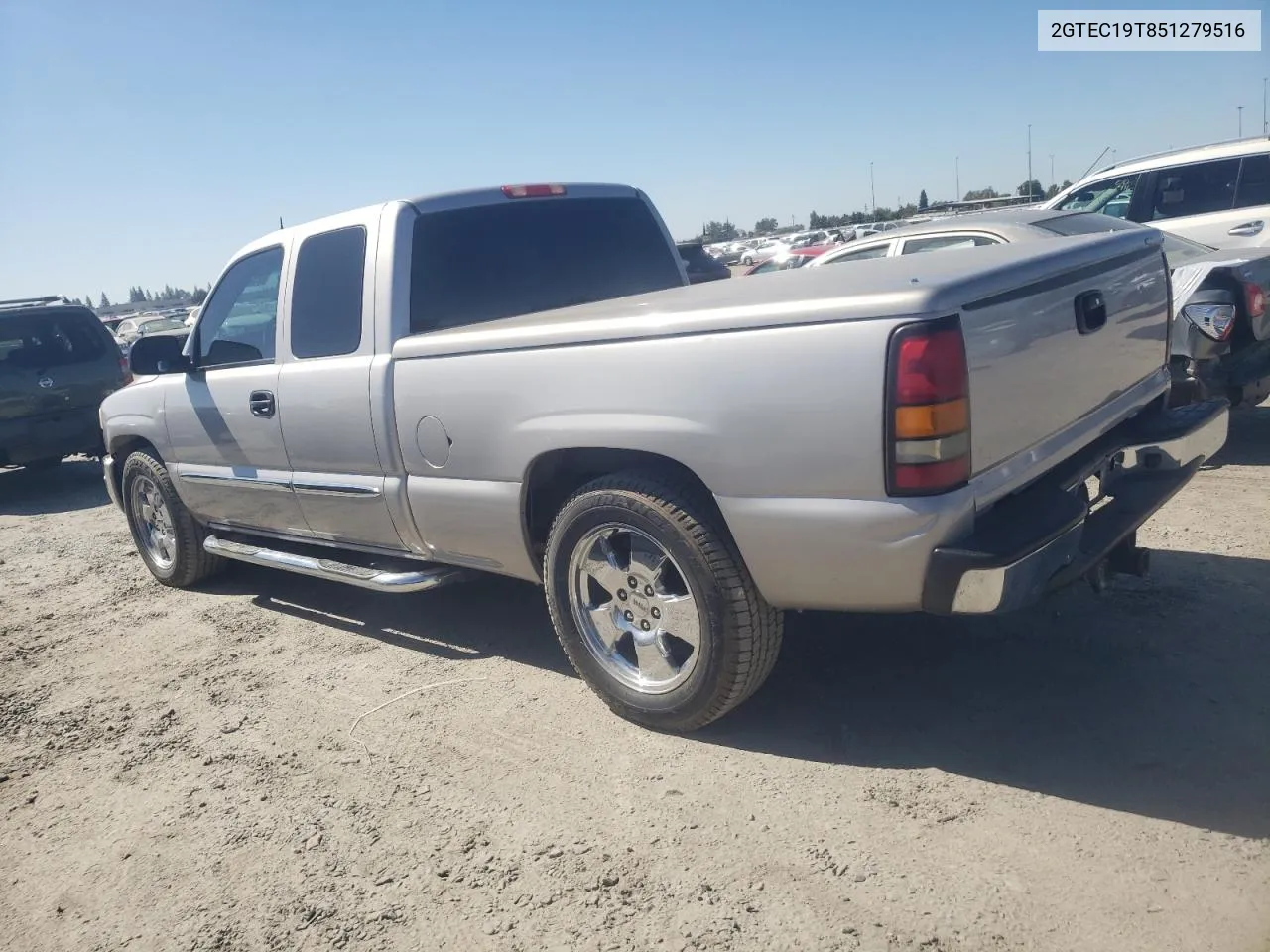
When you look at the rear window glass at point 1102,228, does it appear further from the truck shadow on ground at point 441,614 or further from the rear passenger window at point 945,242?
the truck shadow on ground at point 441,614

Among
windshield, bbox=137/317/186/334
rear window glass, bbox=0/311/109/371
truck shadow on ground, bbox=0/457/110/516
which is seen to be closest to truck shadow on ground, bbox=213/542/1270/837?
truck shadow on ground, bbox=0/457/110/516

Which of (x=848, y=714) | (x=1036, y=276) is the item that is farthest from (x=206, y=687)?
(x=1036, y=276)

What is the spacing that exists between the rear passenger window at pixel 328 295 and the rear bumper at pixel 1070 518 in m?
2.66

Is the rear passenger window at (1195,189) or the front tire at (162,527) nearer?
the front tire at (162,527)

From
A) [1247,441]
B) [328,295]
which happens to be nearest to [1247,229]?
[1247,441]

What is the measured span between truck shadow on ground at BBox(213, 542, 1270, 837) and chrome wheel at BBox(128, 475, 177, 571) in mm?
2191

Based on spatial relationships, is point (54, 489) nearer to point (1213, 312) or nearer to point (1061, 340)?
point (1061, 340)

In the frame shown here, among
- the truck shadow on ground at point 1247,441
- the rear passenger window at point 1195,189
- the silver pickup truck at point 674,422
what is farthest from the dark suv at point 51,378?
the rear passenger window at point 1195,189

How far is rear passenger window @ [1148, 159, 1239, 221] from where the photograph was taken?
8.29m

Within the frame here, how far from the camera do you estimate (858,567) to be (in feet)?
9.07

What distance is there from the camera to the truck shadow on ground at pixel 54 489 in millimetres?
9422

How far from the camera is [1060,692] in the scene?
3332mm

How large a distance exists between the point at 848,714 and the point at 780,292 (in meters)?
1.48

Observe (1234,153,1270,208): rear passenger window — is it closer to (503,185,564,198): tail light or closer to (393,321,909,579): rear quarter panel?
(503,185,564,198): tail light
